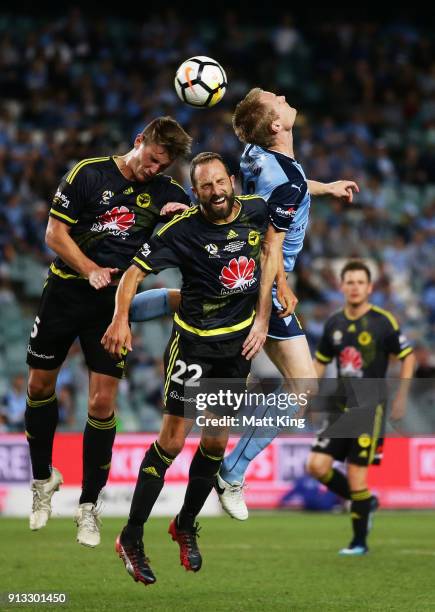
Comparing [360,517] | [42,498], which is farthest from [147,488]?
[360,517]

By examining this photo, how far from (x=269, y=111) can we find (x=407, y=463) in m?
8.10

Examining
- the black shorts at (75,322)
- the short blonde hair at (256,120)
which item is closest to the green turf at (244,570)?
the black shorts at (75,322)

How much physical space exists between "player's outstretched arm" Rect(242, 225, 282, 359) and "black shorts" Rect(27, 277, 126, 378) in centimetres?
103

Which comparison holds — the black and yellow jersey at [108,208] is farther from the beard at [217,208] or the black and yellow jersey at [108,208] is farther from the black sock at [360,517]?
the black sock at [360,517]

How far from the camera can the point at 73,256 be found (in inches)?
301

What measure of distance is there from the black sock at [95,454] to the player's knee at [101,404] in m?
0.04

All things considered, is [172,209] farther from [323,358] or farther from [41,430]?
[323,358]

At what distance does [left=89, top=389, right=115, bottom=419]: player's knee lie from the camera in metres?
7.96

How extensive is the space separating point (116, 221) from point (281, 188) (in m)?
1.18

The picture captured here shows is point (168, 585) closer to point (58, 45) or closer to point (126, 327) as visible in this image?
point (126, 327)

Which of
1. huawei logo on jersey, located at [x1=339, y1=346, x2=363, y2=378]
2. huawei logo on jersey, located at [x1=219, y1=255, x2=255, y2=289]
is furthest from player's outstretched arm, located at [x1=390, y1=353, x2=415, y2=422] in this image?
huawei logo on jersey, located at [x1=219, y1=255, x2=255, y2=289]

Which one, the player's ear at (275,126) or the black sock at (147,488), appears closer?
the black sock at (147,488)

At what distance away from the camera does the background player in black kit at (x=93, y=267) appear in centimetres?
773

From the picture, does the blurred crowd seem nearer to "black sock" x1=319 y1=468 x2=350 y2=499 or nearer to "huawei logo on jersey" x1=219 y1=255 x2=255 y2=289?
"black sock" x1=319 y1=468 x2=350 y2=499
